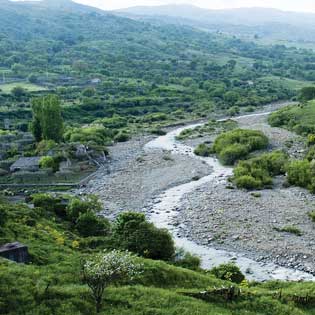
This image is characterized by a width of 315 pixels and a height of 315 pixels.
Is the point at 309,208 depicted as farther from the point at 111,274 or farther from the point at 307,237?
the point at 111,274

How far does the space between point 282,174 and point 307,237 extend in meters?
26.5

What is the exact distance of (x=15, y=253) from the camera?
101 feet

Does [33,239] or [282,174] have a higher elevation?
[33,239]

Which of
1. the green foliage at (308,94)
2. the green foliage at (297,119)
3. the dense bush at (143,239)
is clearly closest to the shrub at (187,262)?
the dense bush at (143,239)

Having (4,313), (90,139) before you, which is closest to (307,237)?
(4,313)

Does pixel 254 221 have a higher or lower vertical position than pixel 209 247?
higher

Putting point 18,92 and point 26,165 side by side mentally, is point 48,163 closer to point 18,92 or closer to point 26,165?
point 26,165

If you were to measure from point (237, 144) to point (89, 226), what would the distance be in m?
49.3

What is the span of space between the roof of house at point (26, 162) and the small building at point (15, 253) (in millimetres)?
48842

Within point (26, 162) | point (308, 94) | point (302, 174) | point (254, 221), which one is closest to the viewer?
point (254, 221)

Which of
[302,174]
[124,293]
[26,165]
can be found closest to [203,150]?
[302,174]

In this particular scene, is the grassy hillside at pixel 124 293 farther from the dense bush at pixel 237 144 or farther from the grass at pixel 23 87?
the grass at pixel 23 87

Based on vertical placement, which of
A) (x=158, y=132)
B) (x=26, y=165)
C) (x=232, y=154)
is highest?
(x=232, y=154)

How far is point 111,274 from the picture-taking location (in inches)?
932
